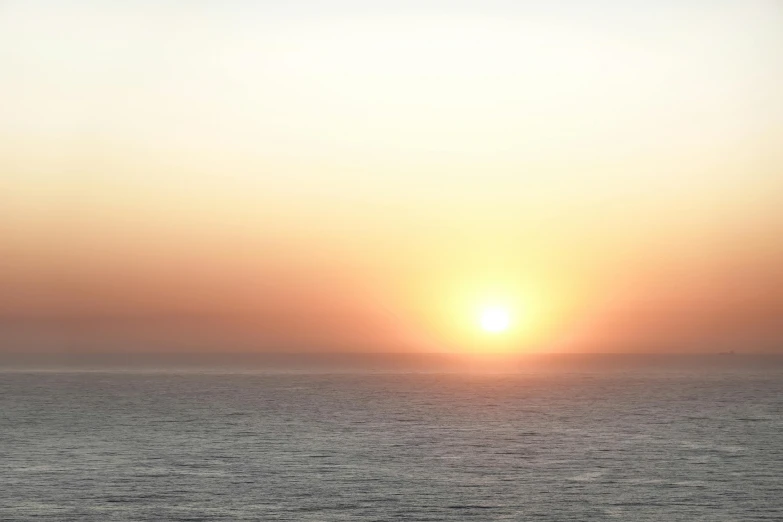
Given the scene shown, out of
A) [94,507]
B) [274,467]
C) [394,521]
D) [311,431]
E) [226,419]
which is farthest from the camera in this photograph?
[226,419]

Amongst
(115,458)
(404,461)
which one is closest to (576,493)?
(404,461)

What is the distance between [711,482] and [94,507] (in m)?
58.0

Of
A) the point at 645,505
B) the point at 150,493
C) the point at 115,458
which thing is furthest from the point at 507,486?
the point at 115,458

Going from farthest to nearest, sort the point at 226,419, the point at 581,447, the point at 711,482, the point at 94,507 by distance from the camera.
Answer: the point at 226,419 < the point at 581,447 < the point at 711,482 < the point at 94,507

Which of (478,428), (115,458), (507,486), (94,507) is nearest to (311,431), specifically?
(478,428)

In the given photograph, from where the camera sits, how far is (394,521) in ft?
245

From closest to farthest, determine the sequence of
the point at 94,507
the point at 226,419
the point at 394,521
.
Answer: the point at 394,521 < the point at 94,507 < the point at 226,419

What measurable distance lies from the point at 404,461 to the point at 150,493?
3319 cm

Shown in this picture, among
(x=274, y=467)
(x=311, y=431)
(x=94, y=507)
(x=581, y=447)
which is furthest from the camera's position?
(x=311, y=431)

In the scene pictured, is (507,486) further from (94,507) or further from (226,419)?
(226,419)

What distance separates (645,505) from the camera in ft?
268

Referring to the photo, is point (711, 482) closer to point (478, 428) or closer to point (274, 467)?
point (274, 467)

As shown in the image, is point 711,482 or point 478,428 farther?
point 478,428

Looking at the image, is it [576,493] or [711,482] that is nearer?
[576,493]
